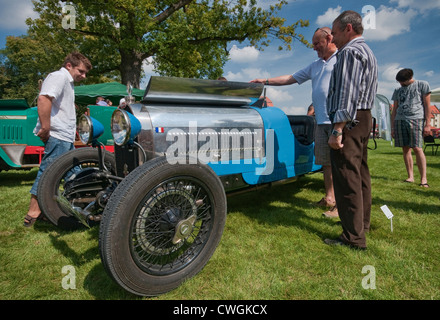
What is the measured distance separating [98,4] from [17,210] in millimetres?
10292

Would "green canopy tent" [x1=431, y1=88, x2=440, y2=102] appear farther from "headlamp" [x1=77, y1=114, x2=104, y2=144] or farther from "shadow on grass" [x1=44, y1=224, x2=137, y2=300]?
"shadow on grass" [x1=44, y1=224, x2=137, y2=300]

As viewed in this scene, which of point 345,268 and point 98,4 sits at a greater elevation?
point 98,4

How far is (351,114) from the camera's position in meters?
1.93

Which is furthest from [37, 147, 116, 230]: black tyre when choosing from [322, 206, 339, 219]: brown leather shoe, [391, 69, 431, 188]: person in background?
[391, 69, 431, 188]: person in background

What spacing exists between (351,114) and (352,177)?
490 millimetres

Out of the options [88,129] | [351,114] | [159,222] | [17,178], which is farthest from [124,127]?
[17,178]

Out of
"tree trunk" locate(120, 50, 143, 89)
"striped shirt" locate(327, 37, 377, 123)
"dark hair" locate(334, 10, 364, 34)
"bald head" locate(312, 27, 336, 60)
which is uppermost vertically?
"tree trunk" locate(120, 50, 143, 89)

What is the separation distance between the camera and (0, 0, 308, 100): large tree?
10.6 meters

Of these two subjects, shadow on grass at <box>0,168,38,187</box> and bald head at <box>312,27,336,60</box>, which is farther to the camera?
shadow on grass at <box>0,168,38,187</box>

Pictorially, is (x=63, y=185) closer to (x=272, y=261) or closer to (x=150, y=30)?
(x=272, y=261)
